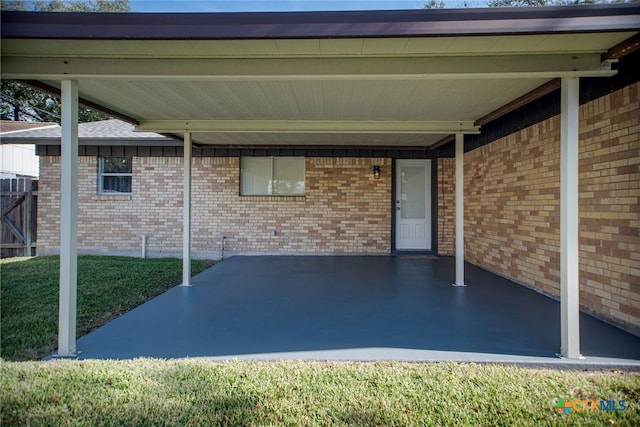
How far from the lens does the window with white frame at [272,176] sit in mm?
9875

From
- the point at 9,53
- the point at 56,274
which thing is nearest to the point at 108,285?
the point at 56,274

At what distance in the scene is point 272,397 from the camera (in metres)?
2.72

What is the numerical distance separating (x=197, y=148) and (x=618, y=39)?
8811 mm

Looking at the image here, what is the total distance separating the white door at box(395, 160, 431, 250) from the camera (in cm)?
991

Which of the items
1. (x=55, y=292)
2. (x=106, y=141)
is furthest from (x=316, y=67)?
(x=106, y=141)

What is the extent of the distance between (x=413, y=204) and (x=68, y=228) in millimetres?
8132

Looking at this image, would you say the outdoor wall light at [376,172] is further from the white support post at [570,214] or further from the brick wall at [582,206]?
the white support post at [570,214]

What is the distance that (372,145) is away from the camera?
360 inches

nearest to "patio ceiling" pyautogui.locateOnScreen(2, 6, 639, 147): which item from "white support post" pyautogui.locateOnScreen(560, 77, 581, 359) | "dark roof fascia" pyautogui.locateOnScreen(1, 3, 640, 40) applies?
"dark roof fascia" pyautogui.locateOnScreen(1, 3, 640, 40)

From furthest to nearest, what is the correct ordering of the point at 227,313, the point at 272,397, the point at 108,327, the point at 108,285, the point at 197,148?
the point at 197,148 < the point at 108,285 < the point at 227,313 < the point at 108,327 < the point at 272,397

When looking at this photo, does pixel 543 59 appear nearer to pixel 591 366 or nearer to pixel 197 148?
pixel 591 366

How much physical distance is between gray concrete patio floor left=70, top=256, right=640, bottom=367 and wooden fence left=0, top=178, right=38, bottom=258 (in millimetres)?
6784

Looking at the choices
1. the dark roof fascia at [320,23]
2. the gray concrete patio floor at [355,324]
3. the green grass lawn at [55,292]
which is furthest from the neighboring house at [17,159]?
the dark roof fascia at [320,23]

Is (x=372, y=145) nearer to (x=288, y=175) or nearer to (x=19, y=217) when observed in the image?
(x=288, y=175)
